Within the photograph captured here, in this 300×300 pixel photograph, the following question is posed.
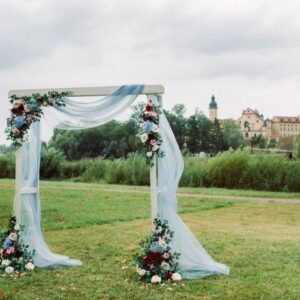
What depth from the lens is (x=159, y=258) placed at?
24.6 ft

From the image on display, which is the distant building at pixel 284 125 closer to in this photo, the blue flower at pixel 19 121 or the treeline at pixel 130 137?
the treeline at pixel 130 137

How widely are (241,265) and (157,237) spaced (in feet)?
4.99

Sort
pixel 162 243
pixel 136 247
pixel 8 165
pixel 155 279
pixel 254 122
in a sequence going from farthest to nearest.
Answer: pixel 254 122, pixel 8 165, pixel 136 247, pixel 162 243, pixel 155 279

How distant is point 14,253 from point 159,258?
225 centimetres

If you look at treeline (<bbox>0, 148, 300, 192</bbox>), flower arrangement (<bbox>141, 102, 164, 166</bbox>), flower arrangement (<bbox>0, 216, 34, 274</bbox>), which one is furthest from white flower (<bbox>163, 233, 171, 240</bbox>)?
treeline (<bbox>0, 148, 300, 192</bbox>)

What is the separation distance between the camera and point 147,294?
262 inches

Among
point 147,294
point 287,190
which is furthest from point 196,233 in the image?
point 287,190

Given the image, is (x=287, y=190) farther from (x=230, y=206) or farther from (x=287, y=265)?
(x=287, y=265)

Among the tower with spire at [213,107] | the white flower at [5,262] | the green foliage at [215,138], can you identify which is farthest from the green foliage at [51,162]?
the tower with spire at [213,107]

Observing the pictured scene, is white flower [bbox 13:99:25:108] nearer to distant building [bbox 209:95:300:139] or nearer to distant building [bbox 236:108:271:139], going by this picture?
distant building [bbox 236:108:271:139]

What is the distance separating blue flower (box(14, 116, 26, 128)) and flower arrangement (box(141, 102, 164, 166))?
1.89 metres

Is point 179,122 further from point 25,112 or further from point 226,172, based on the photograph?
point 25,112

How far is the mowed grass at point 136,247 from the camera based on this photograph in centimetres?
678

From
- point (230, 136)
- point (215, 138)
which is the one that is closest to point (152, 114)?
point (215, 138)
